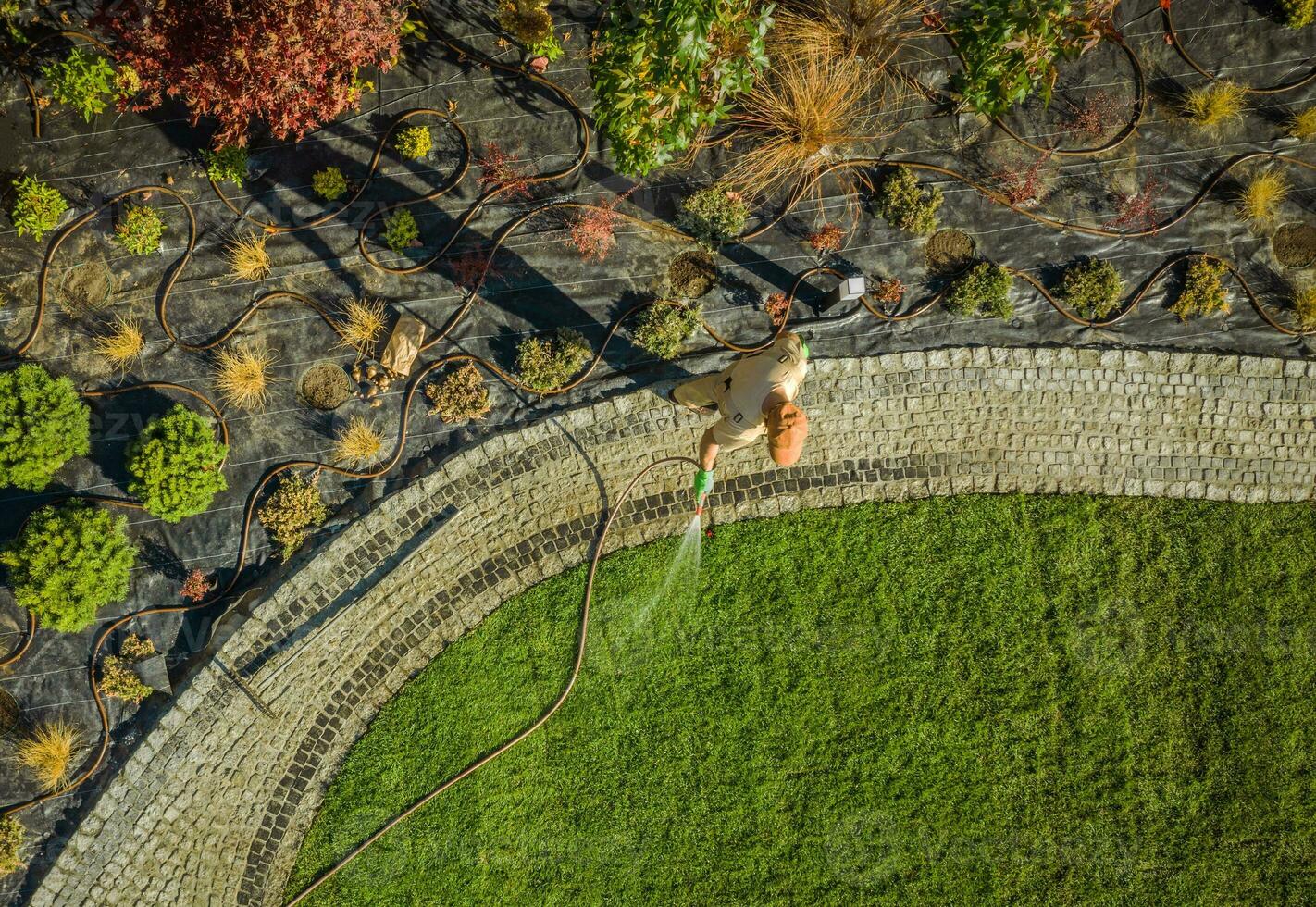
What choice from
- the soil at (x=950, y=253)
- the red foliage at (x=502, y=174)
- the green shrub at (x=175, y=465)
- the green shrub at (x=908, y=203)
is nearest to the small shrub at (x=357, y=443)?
the green shrub at (x=175, y=465)

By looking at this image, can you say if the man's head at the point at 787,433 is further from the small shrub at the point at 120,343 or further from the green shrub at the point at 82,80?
the green shrub at the point at 82,80

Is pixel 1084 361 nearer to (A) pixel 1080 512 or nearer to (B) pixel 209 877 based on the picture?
(A) pixel 1080 512

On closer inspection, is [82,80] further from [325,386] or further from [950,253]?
[950,253]

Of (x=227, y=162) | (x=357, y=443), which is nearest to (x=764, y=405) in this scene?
(x=357, y=443)

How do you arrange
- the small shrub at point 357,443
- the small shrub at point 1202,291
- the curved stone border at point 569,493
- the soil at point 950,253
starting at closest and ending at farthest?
the curved stone border at point 569,493, the small shrub at point 357,443, the small shrub at point 1202,291, the soil at point 950,253

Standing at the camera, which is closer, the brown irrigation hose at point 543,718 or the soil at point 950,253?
the brown irrigation hose at point 543,718

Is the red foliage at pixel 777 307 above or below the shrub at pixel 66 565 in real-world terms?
above

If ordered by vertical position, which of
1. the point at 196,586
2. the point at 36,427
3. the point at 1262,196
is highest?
the point at 1262,196
